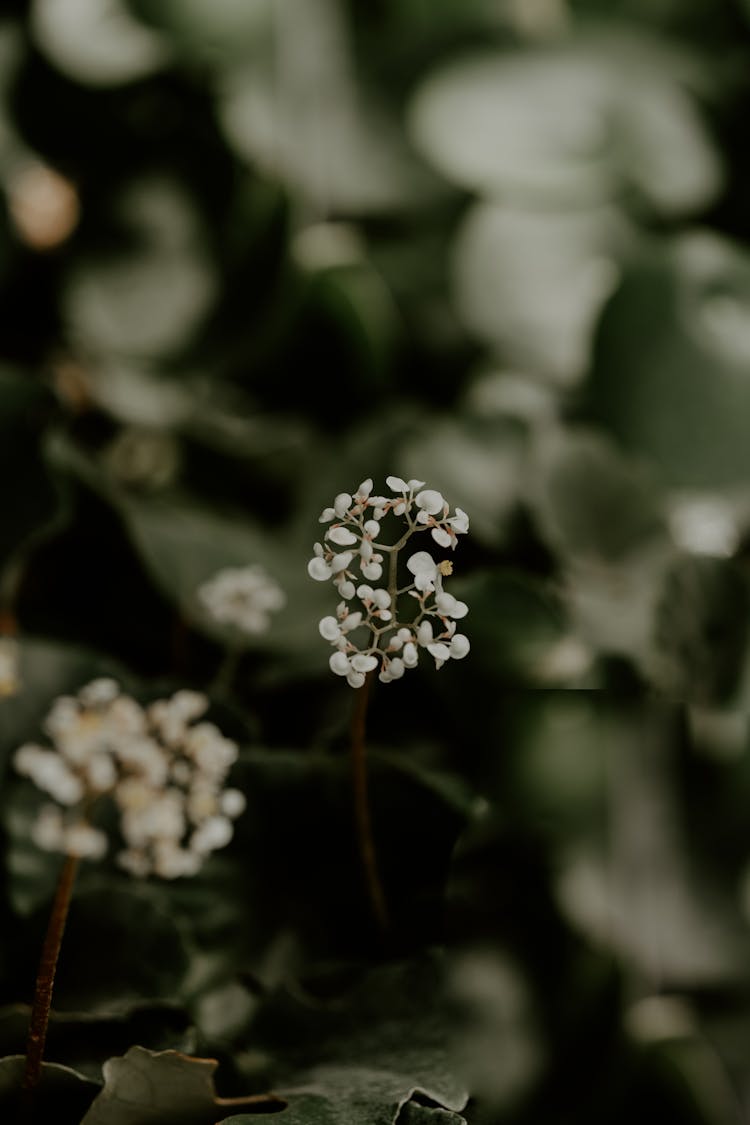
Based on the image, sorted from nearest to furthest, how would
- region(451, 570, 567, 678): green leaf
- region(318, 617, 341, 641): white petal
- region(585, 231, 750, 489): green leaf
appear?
region(318, 617, 341, 641): white petal < region(451, 570, 567, 678): green leaf < region(585, 231, 750, 489): green leaf

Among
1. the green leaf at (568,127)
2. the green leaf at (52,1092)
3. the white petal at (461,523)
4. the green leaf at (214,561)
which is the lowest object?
the green leaf at (52,1092)

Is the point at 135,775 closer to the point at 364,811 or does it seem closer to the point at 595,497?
the point at 364,811

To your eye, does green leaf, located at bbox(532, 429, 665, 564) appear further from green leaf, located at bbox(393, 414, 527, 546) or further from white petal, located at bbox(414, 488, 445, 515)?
white petal, located at bbox(414, 488, 445, 515)

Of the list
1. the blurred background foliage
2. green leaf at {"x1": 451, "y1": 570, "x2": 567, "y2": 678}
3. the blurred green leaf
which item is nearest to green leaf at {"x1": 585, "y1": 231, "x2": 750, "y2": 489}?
the blurred background foliage

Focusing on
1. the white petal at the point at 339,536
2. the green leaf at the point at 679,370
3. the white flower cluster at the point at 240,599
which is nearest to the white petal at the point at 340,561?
the white petal at the point at 339,536

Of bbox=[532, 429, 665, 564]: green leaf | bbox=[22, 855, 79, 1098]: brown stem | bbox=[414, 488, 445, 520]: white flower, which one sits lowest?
bbox=[22, 855, 79, 1098]: brown stem

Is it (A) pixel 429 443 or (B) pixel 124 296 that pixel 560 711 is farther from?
(B) pixel 124 296

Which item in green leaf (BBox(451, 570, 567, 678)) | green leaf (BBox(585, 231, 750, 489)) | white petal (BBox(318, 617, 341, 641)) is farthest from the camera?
green leaf (BBox(585, 231, 750, 489))

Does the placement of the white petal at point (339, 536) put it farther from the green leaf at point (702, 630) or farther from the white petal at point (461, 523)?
the green leaf at point (702, 630)

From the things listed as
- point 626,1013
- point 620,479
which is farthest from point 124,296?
point 626,1013
